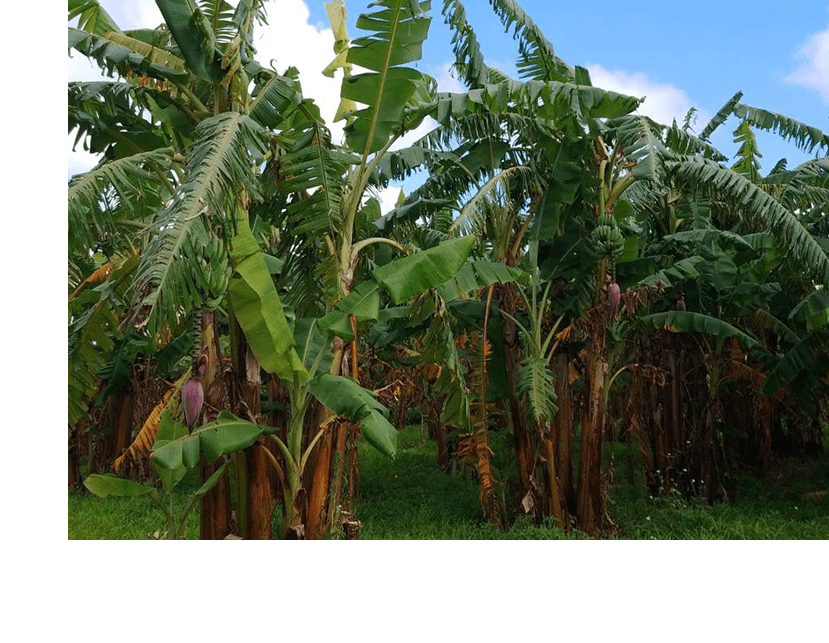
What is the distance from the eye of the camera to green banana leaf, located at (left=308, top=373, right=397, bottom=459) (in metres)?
3.19

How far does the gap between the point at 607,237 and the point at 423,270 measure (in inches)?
77.5

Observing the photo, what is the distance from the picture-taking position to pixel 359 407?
10.8 ft

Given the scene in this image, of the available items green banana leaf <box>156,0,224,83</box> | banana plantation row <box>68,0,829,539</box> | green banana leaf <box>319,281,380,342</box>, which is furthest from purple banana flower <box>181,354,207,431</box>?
green banana leaf <box>156,0,224,83</box>

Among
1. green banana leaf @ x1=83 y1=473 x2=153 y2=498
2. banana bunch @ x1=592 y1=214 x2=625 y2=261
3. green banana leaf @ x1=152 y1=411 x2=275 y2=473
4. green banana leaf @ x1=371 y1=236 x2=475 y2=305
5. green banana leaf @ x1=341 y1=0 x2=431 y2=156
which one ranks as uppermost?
green banana leaf @ x1=341 y1=0 x2=431 y2=156

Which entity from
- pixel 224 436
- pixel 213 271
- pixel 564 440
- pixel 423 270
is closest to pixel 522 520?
pixel 564 440

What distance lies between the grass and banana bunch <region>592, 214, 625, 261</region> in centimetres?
205

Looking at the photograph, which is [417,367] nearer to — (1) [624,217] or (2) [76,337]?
(1) [624,217]

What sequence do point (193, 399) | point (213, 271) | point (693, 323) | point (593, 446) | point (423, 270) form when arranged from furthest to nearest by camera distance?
point (693, 323) < point (593, 446) < point (423, 270) < point (193, 399) < point (213, 271)

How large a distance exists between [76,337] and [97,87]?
4.68ft

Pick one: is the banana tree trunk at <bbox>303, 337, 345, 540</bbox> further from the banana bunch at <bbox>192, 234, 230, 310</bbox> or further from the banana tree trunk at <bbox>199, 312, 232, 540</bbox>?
the banana bunch at <bbox>192, 234, 230, 310</bbox>

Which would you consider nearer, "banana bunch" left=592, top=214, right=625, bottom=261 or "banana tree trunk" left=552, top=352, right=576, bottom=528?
"banana bunch" left=592, top=214, right=625, bottom=261

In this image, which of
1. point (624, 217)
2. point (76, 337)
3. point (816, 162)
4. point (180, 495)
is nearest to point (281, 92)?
point (76, 337)

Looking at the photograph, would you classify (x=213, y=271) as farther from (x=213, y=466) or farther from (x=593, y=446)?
(x=593, y=446)
